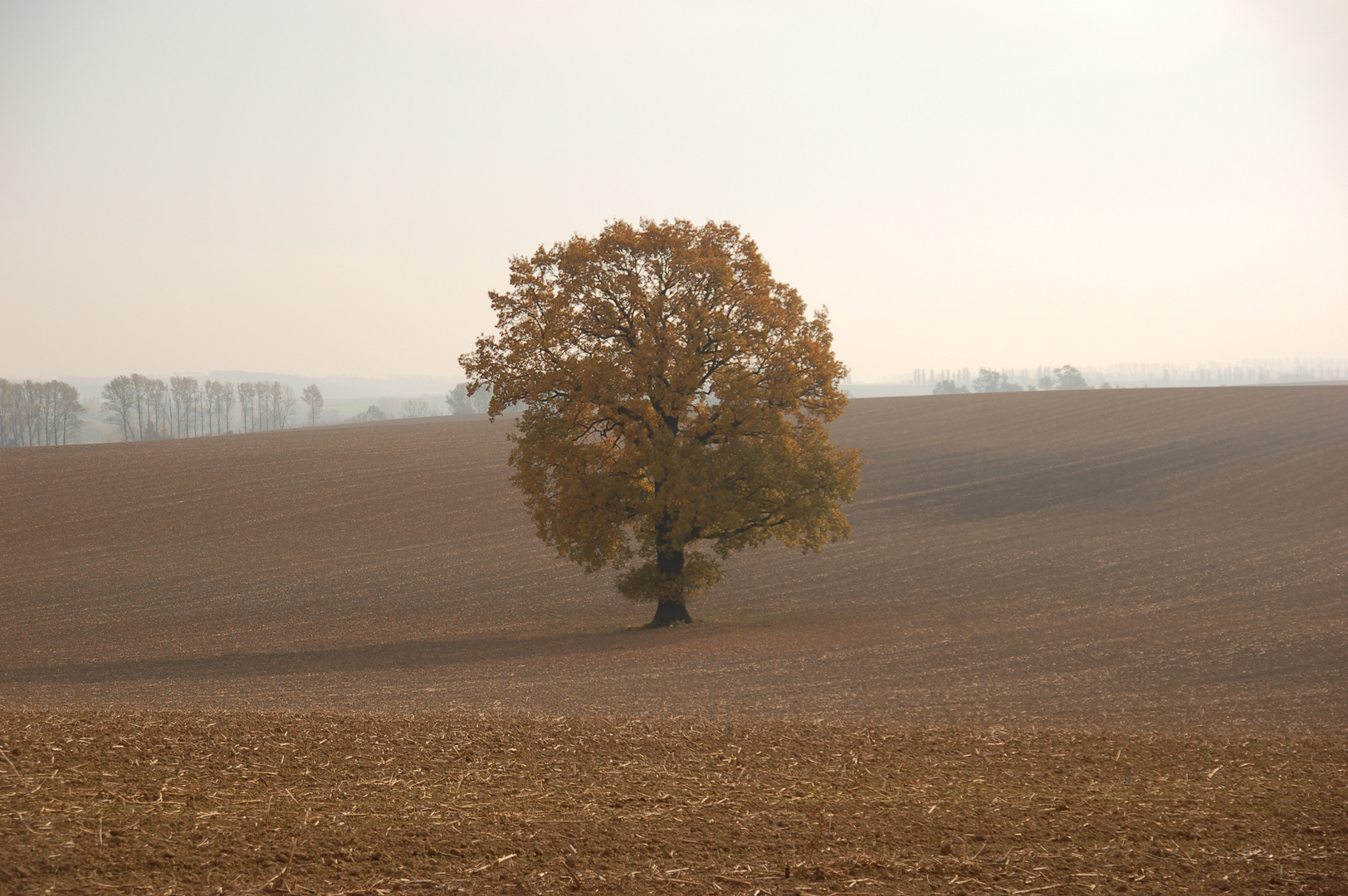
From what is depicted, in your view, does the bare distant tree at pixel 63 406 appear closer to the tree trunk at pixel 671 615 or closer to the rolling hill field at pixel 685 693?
the rolling hill field at pixel 685 693

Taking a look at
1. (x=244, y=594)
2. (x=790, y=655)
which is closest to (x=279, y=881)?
(x=790, y=655)

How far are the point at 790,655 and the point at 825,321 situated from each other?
10.6 m

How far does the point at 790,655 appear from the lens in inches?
859

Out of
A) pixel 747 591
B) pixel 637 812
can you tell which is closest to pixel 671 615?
pixel 747 591

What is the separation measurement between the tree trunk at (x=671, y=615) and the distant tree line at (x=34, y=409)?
172763 mm

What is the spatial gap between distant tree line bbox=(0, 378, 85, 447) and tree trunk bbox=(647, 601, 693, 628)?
17276cm

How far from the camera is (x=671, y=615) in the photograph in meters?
27.3

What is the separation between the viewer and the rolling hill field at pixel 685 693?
6707mm

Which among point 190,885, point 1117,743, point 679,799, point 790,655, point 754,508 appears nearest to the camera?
point 190,885

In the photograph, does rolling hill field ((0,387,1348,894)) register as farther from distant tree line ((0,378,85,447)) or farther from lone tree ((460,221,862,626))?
distant tree line ((0,378,85,447))

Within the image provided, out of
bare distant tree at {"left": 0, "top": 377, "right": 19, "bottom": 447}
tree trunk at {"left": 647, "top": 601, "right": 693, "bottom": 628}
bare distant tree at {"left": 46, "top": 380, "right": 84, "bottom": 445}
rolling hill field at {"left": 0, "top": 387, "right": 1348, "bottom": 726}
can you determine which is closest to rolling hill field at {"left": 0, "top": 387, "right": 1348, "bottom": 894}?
rolling hill field at {"left": 0, "top": 387, "right": 1348, "bottom": 726}

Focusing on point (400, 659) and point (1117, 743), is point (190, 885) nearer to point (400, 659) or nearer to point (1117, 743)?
point (1117, 743)

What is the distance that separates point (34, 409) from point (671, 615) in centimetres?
18138

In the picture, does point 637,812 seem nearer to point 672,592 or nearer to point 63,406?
point 672,592
